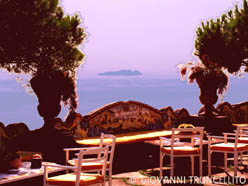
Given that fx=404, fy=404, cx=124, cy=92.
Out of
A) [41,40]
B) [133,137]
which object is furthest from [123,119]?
[41,40]

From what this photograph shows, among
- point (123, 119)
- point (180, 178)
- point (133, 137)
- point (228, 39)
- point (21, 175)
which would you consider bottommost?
point (180, 178)

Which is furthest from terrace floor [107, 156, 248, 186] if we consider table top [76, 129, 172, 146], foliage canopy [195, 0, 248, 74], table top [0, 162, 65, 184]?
foliage canopy [195, 0, 248, 74]

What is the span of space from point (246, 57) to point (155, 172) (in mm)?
8571

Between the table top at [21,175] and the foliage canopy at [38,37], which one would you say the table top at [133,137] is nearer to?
the foliage canopy at [38,37]

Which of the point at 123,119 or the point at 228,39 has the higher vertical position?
the point at 228,39

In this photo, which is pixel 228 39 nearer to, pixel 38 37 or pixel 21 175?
pixel 38 37

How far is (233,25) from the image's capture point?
14758 millimetres

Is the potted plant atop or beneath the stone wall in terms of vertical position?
atop

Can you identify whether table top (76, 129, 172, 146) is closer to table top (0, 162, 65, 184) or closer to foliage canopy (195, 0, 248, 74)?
table top (0, 162, 65, 184)

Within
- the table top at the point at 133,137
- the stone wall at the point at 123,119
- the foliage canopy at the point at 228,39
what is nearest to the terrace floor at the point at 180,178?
the table top at the point at 133,137

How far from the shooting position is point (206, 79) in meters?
11.8

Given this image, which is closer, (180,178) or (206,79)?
(180,178)

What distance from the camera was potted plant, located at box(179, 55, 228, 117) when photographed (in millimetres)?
11781

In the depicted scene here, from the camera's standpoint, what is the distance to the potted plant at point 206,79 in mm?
11781
